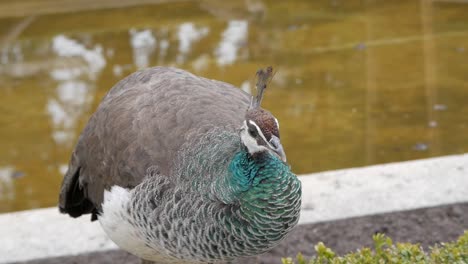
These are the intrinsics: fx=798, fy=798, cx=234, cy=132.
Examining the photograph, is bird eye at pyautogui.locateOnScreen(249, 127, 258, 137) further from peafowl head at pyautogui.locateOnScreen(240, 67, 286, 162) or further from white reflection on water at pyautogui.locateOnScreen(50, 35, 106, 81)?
white reflection on water at pyautogui.locateOnScreen(50, 35, 106, 81)

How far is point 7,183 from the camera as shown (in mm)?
5176

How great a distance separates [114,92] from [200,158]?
2.87 ft

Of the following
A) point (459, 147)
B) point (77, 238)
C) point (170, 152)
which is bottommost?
point (459, 147)

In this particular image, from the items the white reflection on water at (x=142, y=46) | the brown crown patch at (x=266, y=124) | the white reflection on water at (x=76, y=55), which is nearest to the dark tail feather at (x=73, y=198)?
the brown crown patch at (x=266, y=124)

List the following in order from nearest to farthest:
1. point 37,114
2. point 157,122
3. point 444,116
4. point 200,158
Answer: point 200,158, point 157,122, point 444,116, point 37,114

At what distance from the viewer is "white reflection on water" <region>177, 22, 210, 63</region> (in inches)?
285

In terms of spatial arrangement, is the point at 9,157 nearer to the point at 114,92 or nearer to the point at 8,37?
the point at 114,92

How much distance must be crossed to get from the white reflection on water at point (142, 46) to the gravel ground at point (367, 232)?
324 cm

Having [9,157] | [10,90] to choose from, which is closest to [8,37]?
[10,90]

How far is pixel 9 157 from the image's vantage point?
553 centimetres

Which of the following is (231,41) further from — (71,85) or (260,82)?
(260,82)

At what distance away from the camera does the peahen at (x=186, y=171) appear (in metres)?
2.83

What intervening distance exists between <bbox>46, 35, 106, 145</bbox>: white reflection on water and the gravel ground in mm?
2144

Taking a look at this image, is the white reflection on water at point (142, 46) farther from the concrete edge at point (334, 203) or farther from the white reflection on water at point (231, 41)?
the concrete edge at point (334, 203)
